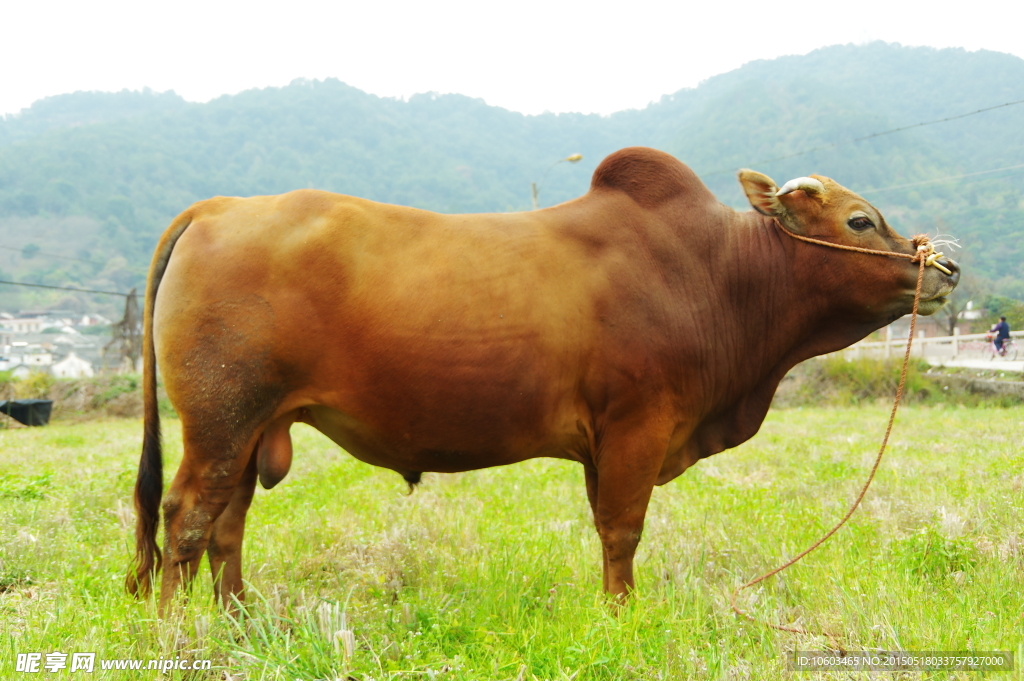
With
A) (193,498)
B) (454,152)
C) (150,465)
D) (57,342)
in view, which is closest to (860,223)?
(193,498)

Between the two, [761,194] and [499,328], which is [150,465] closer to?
[499,328]

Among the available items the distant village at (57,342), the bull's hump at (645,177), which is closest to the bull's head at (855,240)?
the bull's hump at (645,177)

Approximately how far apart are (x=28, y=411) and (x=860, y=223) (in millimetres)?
25346

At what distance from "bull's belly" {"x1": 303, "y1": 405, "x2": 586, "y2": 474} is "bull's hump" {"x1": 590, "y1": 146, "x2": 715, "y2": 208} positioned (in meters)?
1.61

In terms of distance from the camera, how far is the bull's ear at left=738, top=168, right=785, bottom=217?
4.41 metres

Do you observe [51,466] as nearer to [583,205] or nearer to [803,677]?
[583,205]

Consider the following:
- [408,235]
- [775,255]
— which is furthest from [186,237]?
[775,255]

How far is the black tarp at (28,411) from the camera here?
855 inches

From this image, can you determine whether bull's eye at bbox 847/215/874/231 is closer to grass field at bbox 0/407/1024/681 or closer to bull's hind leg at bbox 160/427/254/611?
grass field at bbox 0/407/1024/681

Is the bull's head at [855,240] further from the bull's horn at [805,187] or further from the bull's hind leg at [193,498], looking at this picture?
the bull's hind leg at [193,498]

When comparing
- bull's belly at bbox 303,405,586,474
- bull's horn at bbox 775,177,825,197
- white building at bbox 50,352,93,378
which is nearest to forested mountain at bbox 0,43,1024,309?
white building at bbox 50,352,93,378

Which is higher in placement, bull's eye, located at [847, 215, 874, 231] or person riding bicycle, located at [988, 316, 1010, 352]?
bull's eye, located at [847, 215, 874, 231]

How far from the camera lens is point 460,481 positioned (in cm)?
855

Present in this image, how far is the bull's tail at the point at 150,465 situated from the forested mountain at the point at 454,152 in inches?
2100
